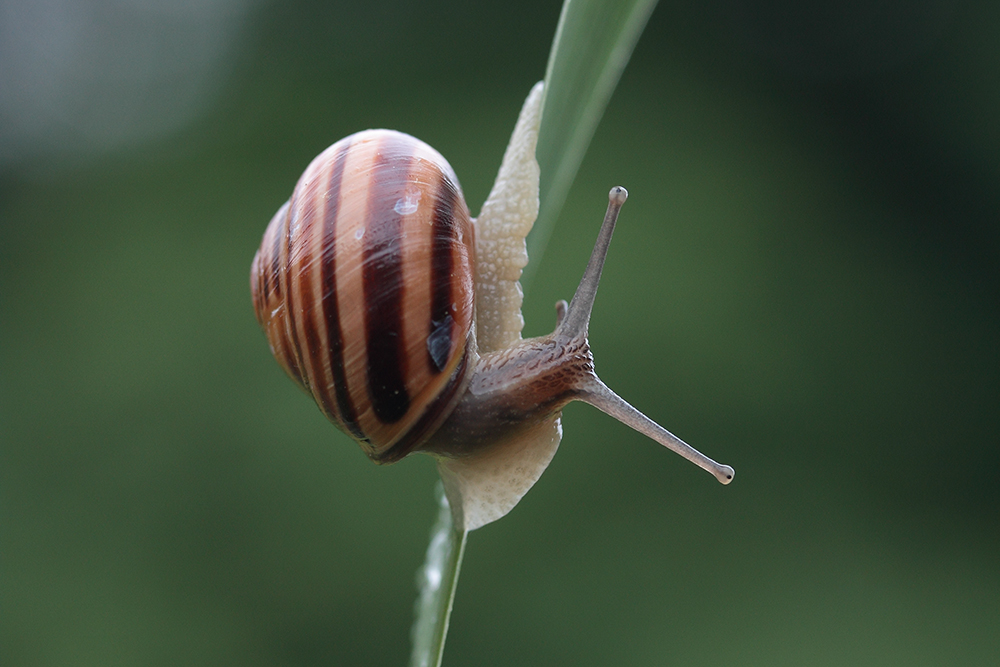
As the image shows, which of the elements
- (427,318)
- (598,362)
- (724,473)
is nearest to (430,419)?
(427,318)

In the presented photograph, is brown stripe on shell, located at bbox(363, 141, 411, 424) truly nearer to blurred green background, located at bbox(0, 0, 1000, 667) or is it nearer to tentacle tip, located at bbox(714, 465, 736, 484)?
tentacle tip, located at bbox(714, 465, 736, 484)

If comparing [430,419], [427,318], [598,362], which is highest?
[427,318]

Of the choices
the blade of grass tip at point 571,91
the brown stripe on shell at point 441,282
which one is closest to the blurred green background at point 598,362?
the brown stripe on shell at point 441,282

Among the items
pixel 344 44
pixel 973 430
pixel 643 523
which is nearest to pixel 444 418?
pixel 643 523

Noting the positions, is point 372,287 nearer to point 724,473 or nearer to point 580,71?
point 580,71

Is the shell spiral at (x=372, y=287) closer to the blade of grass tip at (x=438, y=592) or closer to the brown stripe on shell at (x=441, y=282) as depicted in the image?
the brown stripe on shell at (x=441, y=282)

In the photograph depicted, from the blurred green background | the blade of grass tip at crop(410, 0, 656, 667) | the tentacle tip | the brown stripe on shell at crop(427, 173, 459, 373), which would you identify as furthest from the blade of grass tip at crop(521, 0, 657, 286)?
the blurred green background

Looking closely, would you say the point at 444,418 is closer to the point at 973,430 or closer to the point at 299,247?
the point at 299,247
